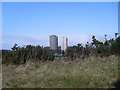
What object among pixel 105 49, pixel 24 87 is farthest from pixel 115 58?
pixel 24 87

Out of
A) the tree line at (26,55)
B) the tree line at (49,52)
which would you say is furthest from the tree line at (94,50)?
the tree line at (26,55)

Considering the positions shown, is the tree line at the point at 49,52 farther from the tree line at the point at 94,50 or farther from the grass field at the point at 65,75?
the grass field at the point at 65,75

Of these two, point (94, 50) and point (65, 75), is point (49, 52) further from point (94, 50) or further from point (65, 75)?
point (65, 75)

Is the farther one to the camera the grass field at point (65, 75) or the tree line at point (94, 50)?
the tree line at point (94, 50)

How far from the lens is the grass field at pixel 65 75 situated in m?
9.45

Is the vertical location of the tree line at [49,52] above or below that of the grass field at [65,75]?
above

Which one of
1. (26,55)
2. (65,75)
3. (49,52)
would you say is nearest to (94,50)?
(49,52)

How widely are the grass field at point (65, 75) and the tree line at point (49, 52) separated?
1349mm

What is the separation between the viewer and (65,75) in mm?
10281

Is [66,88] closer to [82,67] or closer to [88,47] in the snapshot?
[82,67]

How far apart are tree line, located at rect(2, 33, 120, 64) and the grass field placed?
4.43ft

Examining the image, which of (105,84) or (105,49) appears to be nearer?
(105,84)

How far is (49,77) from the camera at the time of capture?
10.3m

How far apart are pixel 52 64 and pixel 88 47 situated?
2.82 meters
